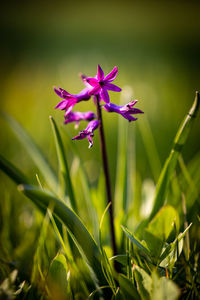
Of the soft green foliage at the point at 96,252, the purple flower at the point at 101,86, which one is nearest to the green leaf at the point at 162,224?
the soft green foliage at the point at 96,252

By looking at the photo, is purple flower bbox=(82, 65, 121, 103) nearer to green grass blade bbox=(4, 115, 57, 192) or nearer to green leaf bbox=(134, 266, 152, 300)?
green grass blade bbox=(4, 115, 57, 192)

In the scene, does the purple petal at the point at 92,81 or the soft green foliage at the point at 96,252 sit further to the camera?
the purple petal at the point at 92,81

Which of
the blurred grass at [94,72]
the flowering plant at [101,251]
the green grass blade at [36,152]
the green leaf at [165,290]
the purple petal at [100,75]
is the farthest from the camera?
the blurred grass at [94,72]

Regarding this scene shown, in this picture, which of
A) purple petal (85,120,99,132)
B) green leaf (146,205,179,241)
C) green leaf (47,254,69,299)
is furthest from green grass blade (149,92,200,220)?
green leaf (47,254,69,299)

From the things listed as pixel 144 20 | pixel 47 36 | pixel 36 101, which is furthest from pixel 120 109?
pixel 144 20

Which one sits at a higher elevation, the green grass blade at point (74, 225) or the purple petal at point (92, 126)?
the purple petal at point (92, 126)

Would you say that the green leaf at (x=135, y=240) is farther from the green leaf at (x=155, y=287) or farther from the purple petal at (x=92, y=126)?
the purple petal at (x=92, y=126)

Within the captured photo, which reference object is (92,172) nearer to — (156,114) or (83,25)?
(156,114)
